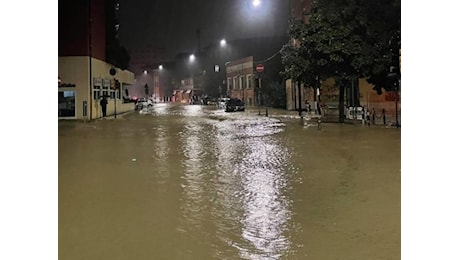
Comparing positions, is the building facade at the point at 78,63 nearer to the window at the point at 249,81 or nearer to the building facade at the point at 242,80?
the building facade at the point at 242,80

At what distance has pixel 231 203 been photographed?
804 cm

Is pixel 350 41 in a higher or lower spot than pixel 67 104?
higher

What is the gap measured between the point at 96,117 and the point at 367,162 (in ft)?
84.4

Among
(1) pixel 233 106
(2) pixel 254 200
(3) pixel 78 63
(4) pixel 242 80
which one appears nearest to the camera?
(2) pixel 254 200

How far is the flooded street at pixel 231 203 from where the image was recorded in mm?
5805

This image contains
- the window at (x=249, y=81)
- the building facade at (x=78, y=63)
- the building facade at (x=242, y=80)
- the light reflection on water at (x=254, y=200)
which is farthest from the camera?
the window at (x=249, y=81)

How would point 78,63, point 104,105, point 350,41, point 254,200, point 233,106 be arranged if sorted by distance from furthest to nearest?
point 233,106 → point 104,105 → point 78,63 → point 350,41 → point 254,200

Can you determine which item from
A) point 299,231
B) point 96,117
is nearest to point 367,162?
point 299,231

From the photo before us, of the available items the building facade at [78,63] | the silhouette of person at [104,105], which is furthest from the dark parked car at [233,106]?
the building facade at [78,63]

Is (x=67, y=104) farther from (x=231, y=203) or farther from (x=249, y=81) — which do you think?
(x=249, y=81)

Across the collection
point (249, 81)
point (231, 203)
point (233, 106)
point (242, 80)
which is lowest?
point (231, 203)

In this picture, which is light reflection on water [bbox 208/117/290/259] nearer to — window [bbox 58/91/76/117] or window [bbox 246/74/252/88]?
window [bbox 58/91/76/117]

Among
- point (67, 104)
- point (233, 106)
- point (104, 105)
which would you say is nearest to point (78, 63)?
point (67, 104)

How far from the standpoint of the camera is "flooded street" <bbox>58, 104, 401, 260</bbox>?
5805 mm
